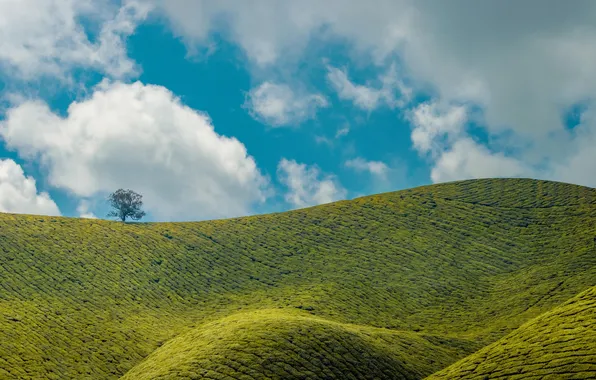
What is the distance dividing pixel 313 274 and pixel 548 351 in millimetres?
40904

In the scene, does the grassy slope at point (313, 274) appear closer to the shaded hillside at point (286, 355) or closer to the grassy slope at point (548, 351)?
the shaded hillside at point (286, 355)

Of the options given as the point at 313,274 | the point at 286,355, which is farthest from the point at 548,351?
the point at 313,274

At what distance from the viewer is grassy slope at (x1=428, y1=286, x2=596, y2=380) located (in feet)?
98.2

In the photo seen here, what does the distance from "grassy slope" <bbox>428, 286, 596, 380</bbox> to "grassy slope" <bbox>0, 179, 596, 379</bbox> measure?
10.5 metres

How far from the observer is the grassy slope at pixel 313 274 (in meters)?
53.1

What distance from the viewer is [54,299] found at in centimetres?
6044

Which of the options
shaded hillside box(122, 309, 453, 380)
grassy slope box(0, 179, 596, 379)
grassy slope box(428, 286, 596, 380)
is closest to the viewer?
grassy slope box(428, 286, 596, 380)

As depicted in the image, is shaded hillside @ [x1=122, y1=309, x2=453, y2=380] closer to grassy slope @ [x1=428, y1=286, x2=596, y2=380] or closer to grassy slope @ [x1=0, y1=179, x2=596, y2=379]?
grassy slope @ [x1=0, y1=179, x2=596, y2=379]

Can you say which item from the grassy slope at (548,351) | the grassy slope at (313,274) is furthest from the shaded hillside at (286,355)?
the grassy slope at (548,351)

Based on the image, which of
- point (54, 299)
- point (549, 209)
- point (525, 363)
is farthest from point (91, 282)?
point (549, 209)

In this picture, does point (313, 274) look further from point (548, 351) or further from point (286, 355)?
point (548, 351)

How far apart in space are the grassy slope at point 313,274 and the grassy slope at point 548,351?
10516 millimetres

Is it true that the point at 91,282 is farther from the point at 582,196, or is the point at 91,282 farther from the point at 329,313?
the point at 582,196

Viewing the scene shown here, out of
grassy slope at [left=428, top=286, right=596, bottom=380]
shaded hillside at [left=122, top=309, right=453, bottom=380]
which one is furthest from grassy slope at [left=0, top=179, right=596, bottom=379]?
grassy slope at [left=428, top=286, right=596, bottom=380]
